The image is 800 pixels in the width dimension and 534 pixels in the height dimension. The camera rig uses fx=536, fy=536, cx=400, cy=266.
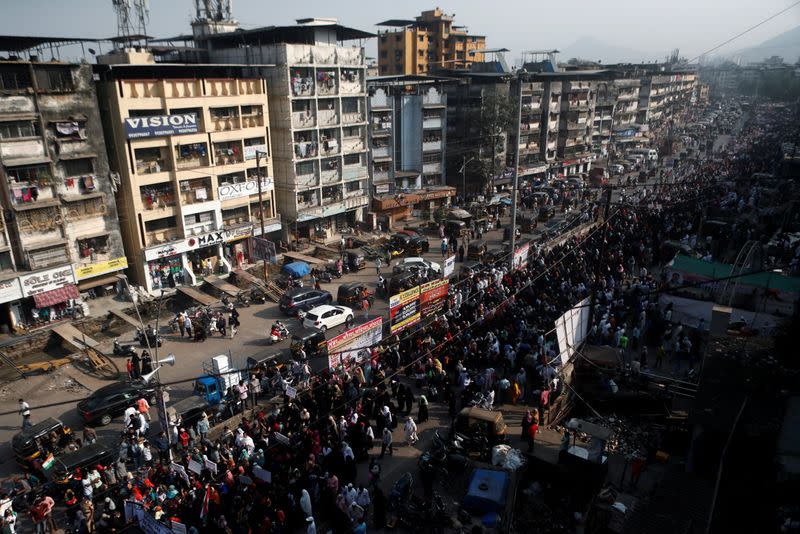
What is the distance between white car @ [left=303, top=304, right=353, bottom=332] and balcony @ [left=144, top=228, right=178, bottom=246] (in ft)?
37.0

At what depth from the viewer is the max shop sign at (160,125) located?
29.3 metres

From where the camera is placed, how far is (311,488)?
14422mm

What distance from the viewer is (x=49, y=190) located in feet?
89.1

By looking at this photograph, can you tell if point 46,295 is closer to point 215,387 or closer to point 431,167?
point 215,387

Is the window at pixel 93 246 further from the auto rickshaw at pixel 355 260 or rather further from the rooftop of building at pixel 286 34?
the rooftop of building at pixel 286 34

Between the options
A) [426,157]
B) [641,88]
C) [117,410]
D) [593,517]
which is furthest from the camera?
[641,88]

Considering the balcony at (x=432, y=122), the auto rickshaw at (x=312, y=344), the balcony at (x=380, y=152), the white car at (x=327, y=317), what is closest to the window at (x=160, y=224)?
the white car at (x=327, y=317)

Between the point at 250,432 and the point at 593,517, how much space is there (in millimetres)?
10301

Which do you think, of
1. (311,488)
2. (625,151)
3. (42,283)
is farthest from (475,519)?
(625,151)

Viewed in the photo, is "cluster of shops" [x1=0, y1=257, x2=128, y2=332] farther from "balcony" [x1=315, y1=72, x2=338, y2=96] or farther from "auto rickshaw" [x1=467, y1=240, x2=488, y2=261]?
"auto rickshaw" [x1=467, y1=240, x2=488, y2=261]

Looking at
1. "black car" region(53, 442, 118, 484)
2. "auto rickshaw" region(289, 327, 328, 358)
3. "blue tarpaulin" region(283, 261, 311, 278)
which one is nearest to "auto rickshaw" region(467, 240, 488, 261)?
"blue tarpaulin" region(283, 261, 311, 278)

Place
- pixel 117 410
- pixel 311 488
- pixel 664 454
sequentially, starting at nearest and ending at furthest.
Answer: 1. pixel 311 488
2. pixel 664 454
3. pixel 117 410

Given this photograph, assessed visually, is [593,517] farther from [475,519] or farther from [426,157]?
[426,157]

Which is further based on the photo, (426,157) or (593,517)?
(426,157)
